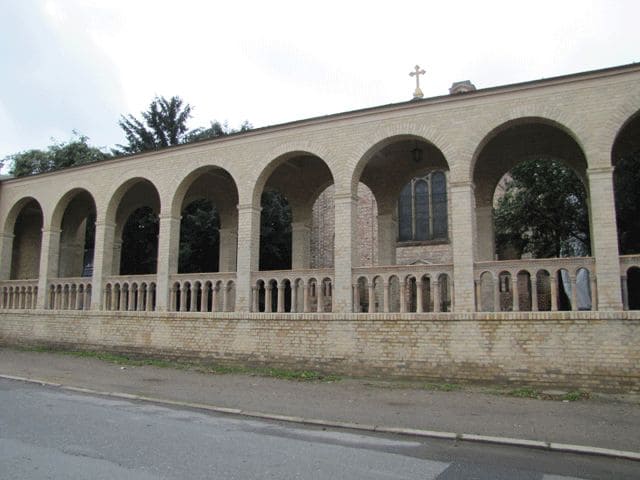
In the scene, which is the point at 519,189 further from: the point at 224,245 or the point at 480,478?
the point at 480,478

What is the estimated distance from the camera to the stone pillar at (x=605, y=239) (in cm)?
969

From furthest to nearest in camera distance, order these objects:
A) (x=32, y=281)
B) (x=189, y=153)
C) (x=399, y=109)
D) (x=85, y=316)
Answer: (x=32, y=281) → (x=85, y=316) → (x=189, y=153) → (x=399, y=109)

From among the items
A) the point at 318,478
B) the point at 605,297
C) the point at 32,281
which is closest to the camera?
the point at 318,478

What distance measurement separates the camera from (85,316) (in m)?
15.6

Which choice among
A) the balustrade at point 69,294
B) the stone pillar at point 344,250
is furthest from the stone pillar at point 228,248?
the stone pillar at point 344,250

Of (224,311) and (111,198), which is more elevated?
(111,198)

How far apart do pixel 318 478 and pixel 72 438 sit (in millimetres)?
3280

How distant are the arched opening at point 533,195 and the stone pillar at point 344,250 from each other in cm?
360

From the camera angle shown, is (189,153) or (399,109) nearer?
(399,109)

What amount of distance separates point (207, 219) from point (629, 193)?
1515cm

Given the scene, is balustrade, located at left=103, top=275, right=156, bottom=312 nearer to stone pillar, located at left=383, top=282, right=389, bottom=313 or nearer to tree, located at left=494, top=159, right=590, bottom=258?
stone pillar, located at left=383, top=282, right=389, bottom=313

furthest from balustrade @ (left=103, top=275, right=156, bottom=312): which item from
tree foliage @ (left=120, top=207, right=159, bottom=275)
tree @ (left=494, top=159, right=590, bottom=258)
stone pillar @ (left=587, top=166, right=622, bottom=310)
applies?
tree @ (left=494, top=159, right=590, bottom=258)

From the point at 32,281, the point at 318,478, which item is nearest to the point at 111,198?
the point at 32,281

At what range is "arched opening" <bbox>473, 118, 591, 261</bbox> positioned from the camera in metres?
12.9
